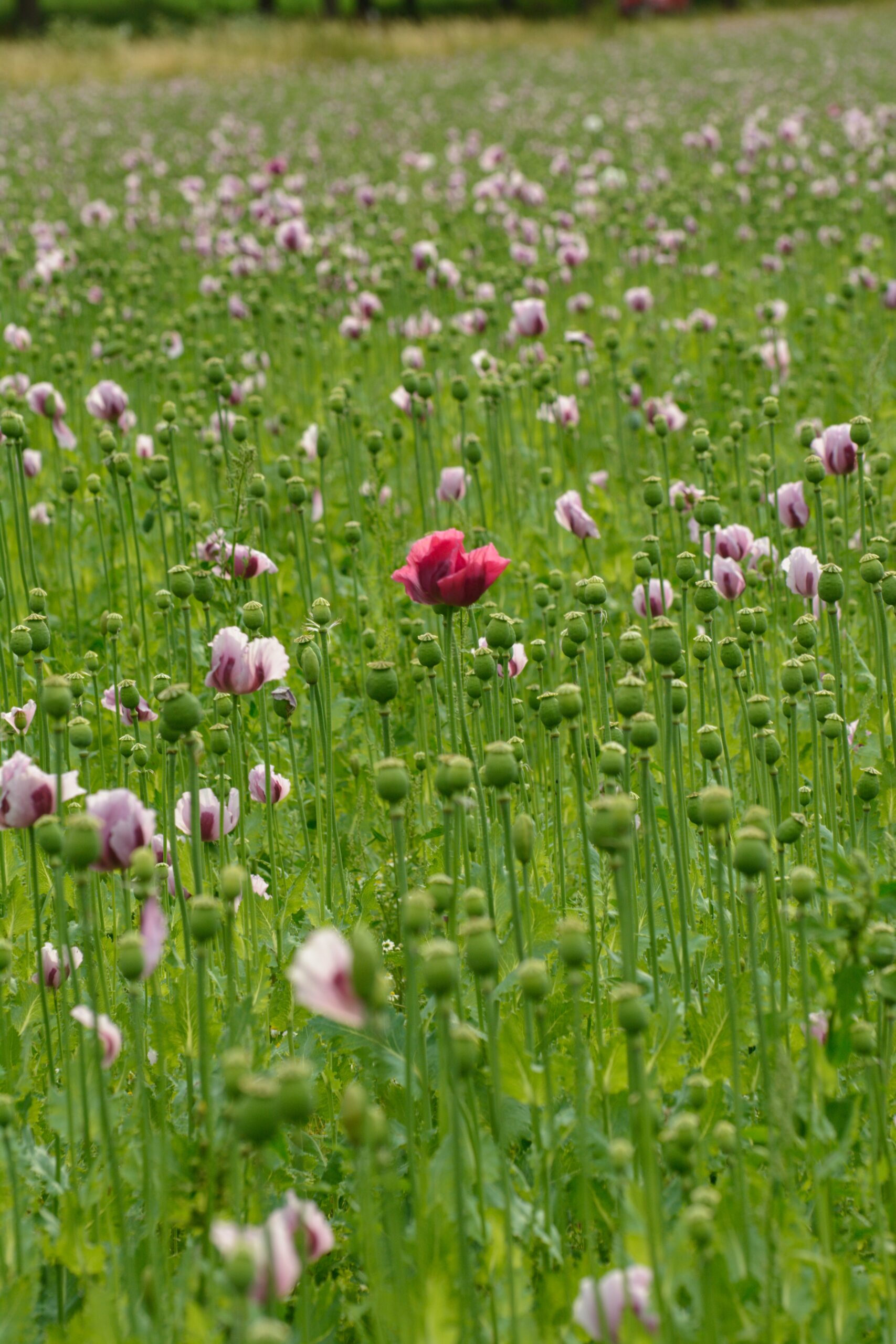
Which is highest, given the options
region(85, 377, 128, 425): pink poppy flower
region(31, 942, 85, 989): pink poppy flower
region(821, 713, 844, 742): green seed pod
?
region(85, 377, 128, 425): pink poppy flower

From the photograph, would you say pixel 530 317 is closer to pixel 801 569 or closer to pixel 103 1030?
pixel 801 569

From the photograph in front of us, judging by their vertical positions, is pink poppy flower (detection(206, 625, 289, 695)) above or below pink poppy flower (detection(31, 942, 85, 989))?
above

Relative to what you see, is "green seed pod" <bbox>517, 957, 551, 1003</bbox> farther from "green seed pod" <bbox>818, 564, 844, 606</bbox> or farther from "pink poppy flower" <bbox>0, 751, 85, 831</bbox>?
"green seed pod" <bbox>818, 564, 844, 606</bbox>

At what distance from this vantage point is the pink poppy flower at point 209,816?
2.58m

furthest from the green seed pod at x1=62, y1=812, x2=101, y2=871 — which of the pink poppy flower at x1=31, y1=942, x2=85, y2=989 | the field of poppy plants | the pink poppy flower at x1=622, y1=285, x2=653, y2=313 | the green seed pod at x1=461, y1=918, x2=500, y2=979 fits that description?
the pink poppy flower at x1=622, y1=285, x2=653, y2=313

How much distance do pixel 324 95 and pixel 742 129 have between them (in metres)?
8.82

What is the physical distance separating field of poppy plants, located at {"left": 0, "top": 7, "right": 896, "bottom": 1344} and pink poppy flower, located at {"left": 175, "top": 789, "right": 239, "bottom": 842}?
1cm

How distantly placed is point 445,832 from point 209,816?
61 centimetres

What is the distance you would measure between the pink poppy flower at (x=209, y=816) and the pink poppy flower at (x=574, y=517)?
130 centimetres

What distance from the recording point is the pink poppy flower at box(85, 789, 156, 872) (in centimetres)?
182

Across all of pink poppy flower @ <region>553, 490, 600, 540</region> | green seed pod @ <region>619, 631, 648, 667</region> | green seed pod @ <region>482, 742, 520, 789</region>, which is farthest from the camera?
pink poppy flower @ <region>553, 490, 600, 540</region>

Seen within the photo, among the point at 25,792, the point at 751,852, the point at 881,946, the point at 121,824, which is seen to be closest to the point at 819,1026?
the point at 881,946

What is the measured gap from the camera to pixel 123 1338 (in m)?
1.69

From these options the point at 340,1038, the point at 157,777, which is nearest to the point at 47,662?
the point at 157,777
